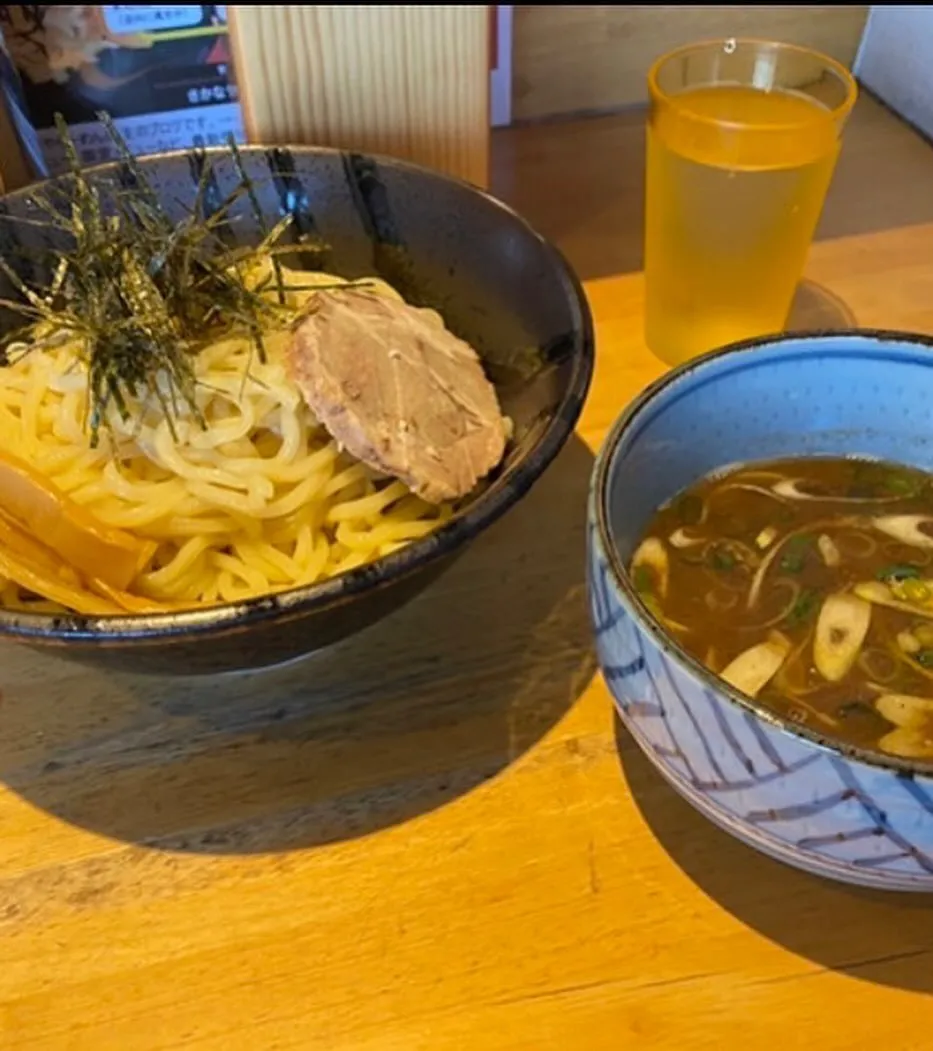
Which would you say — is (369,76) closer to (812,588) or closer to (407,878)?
(812,588)

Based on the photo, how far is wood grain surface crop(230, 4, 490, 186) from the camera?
113cm

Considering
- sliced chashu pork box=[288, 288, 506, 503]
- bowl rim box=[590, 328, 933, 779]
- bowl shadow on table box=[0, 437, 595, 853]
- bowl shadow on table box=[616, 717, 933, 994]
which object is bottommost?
bowl shadow on table box=[0, 437, 595, 853]

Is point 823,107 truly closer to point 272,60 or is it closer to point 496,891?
point 272,60

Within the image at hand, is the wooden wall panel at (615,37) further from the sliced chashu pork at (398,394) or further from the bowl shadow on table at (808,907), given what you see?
the bowl shadow on table at (808,907)

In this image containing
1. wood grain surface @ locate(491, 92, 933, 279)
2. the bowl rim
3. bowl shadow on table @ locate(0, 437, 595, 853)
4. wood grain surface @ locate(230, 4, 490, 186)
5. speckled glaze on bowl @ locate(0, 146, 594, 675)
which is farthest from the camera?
wood grain surface @ locate(491, 92, 933, 279)

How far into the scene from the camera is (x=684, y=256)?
1.24m

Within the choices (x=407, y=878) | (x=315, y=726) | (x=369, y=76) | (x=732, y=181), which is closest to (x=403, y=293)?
(x=369, y=76)

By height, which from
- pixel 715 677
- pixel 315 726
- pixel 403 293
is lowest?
pixel 315 726

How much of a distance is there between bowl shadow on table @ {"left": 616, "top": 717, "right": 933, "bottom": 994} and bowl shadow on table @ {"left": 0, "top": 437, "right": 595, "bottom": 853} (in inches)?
5.8

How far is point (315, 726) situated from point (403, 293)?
1.51 ft

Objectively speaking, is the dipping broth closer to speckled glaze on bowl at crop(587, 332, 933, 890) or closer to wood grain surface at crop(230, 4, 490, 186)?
speckled glaze on bowl at crop(587, 332, 933, 890)

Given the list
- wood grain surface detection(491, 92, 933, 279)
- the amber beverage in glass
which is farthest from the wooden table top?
wood grain surface detection(491, 92, 933, 279)

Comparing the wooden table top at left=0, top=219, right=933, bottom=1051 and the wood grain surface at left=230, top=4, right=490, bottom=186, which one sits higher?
the wood grain surface at left=230, top=4, right=490, bottom=186

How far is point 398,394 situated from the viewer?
980 mm
